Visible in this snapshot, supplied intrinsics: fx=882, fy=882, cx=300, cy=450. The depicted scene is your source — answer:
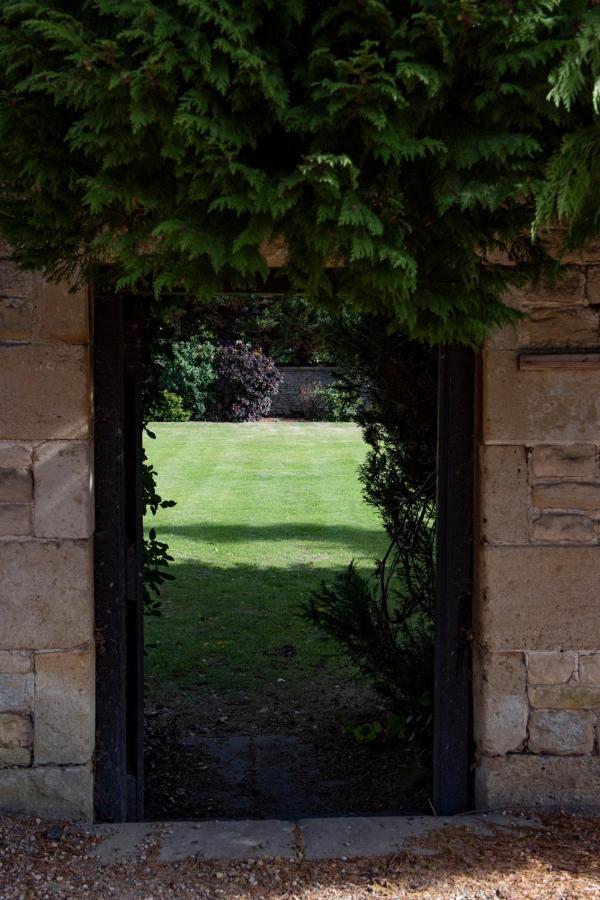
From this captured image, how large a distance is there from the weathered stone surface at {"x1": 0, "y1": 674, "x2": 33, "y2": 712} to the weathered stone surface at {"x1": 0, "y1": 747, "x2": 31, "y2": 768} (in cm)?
15

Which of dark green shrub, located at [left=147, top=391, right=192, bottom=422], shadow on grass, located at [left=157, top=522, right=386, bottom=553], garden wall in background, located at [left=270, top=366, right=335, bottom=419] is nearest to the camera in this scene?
shadow on grass, located at [left=157, top=522, right=386, bottom=553]

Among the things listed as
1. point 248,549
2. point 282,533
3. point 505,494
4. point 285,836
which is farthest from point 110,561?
point 282,533

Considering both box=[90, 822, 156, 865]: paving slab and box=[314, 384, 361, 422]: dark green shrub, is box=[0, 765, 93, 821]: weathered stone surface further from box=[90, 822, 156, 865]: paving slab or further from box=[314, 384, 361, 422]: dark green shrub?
box=[314, 384, 361, 422]: dark green shrub

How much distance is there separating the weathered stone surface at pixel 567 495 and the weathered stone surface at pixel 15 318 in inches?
78.0

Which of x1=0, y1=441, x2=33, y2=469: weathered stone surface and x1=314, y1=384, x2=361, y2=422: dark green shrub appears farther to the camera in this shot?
x1=314, y1=384, x2=361, y2=422: dark green shrub

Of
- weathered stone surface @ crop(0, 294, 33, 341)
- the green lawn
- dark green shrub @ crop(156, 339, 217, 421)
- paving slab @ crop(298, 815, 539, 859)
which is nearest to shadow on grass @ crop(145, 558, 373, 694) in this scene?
the green lawn

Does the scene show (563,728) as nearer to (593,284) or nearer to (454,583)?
(454,583)

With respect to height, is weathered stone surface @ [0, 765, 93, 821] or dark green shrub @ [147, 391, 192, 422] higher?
dark green shrub @ [147, 391, 192, 422]

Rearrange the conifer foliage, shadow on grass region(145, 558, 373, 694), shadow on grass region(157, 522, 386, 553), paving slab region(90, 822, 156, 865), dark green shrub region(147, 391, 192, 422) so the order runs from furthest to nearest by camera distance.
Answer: dark green shrub region(147, 391, 192, 422), shadow on grass region(157, 522, 386, 553), shadow on grass region(145, 558, 373, 694), paving slab region(90, 822, 156, 865), the conifer foliage

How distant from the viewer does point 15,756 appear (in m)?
3.28

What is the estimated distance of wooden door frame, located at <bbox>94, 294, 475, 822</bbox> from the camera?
3414 mm

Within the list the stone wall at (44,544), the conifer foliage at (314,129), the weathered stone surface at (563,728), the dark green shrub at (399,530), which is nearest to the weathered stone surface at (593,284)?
the conifer foliage at (314,129)

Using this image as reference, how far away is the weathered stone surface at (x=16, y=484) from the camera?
10.6 ft

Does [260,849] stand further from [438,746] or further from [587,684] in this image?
[587,684]
